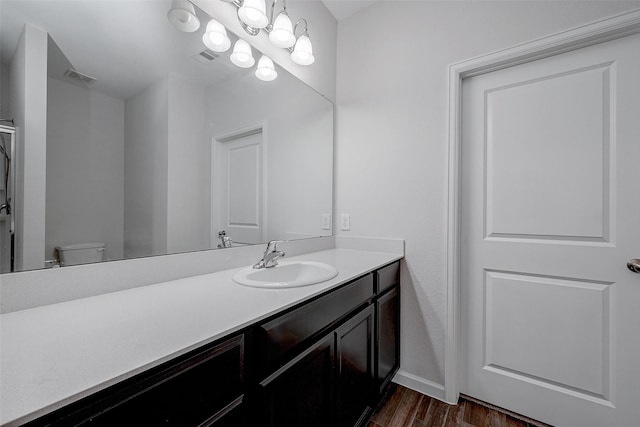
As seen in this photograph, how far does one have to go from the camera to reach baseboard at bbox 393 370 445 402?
5.32 feet

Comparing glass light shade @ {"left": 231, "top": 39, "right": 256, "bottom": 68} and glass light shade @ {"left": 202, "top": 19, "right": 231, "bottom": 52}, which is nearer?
glass light shade @ {"left": 202, "top": 19, "right": 231, "bottom": 52}

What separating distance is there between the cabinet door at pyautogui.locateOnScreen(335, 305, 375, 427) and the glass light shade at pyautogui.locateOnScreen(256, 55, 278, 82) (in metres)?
1.33

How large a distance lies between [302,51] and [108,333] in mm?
1635

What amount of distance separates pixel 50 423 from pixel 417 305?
1.66m

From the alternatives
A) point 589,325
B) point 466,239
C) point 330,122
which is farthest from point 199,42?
point 589,325

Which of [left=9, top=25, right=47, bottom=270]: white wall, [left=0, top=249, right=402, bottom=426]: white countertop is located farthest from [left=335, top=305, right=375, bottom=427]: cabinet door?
[left=9, top=25, right=47, bottom=270]: white wall

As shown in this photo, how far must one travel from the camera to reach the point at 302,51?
1.63 metres

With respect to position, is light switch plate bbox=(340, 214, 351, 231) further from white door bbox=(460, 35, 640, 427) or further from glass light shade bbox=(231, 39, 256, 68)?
glass light shade bbox=(231, 39, 256, 68)

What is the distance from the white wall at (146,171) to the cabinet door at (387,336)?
1091mm

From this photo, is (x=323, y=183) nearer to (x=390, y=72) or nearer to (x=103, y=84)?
(x=390, y=72)

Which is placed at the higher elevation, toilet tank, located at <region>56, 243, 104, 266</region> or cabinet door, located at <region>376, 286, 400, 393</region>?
toilet tank, located at <region>56, 243, 104, 266</region>

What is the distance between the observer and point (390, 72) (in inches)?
71.6

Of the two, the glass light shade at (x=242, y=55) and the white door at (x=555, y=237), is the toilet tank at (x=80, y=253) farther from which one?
the white door at (x=555, y=237)

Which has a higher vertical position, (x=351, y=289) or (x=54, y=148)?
(x=54, y=148)
